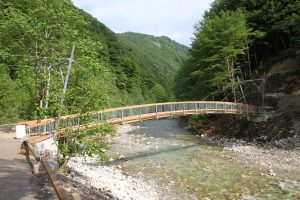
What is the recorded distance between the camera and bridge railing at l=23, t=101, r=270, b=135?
39.8 feet

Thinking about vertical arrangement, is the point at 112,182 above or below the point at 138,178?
above

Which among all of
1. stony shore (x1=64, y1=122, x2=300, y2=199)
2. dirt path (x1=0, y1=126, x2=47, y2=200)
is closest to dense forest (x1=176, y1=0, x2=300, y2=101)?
stony shore (x1=64, y1=122, x2=300, y2=199)

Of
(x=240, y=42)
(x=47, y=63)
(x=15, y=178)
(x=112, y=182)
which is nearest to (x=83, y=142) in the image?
(x=112, y=182)

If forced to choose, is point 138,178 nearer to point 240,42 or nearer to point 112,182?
point 112,182

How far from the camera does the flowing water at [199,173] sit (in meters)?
12.1

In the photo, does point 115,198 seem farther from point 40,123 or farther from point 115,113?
point 115,113

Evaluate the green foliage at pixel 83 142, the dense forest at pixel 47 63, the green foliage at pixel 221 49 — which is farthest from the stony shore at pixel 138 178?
the green foliage at pixel 221 49

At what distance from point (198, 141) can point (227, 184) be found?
11.4 metres

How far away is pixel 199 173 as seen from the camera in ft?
49.2

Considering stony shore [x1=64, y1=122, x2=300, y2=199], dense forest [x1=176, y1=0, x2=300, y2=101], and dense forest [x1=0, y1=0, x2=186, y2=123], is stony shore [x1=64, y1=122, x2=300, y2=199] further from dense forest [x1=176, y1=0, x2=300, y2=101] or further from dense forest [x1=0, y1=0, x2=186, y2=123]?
dense forest [x1=176, y1=0, x2=300, y2=101]

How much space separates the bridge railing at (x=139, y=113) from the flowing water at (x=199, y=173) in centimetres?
234

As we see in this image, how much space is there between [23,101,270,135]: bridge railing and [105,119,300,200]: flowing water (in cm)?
234

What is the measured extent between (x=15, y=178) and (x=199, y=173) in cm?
895

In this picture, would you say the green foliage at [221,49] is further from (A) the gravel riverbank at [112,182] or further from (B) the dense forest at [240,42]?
(A) the gravel riverbank at [112,182]
